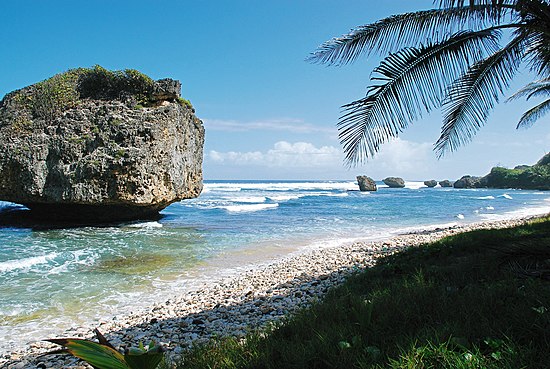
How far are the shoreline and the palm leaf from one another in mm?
2119

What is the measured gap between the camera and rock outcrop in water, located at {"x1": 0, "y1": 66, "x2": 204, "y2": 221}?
1542 cm

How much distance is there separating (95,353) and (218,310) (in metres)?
4.16

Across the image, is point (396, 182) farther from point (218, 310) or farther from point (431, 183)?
point (218, 310)

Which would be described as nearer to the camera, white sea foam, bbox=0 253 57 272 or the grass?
the grass

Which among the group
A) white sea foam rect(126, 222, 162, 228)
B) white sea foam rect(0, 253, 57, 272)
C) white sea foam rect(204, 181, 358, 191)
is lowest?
white sea foam rect(126, 222, 162, 228)

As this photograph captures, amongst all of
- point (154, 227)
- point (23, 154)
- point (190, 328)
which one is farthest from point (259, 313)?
point (23, 154)

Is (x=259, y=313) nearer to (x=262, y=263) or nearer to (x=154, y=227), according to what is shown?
(x=262, y=263)

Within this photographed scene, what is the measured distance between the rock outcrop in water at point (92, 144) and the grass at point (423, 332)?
47.3 feet

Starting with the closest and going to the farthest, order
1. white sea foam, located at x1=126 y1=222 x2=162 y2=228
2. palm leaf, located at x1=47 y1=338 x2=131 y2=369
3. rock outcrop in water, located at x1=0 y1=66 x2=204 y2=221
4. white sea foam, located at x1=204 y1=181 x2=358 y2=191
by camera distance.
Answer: palm leaf, located at x1=47 y1=338 x2=131 y2=369 < rock outcrop in water, located at x1=0 y1=66 x2=204 y2=221 < white sea foam, located at x1=126 y1=222 x2=162 y2=228 < white sea foam, located at x1=204 y1=181 x2=358 y2=191

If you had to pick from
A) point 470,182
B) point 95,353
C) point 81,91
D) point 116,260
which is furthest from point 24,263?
point 470,182

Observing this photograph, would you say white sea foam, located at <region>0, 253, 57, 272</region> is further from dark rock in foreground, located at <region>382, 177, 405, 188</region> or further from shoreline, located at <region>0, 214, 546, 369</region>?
dark rock in foreground, located at <region>382, 177, 405, 188</region>

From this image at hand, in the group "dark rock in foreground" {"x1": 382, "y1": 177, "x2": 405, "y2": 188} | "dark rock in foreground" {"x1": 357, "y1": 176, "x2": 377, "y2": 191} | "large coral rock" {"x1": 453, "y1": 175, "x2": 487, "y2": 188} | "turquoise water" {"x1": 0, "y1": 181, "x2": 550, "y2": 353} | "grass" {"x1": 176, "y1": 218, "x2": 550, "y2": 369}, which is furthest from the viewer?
"dark rock in foreground" {"x1": 382, "y1": 177, "x2": 405, "y2": 188}

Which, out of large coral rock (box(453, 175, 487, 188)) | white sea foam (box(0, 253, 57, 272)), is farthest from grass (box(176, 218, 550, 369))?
large coral rock (box(453, 175, 487, 188))

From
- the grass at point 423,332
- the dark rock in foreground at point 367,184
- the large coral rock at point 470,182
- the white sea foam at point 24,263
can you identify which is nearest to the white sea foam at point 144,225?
the white sea foam at point 24,263
